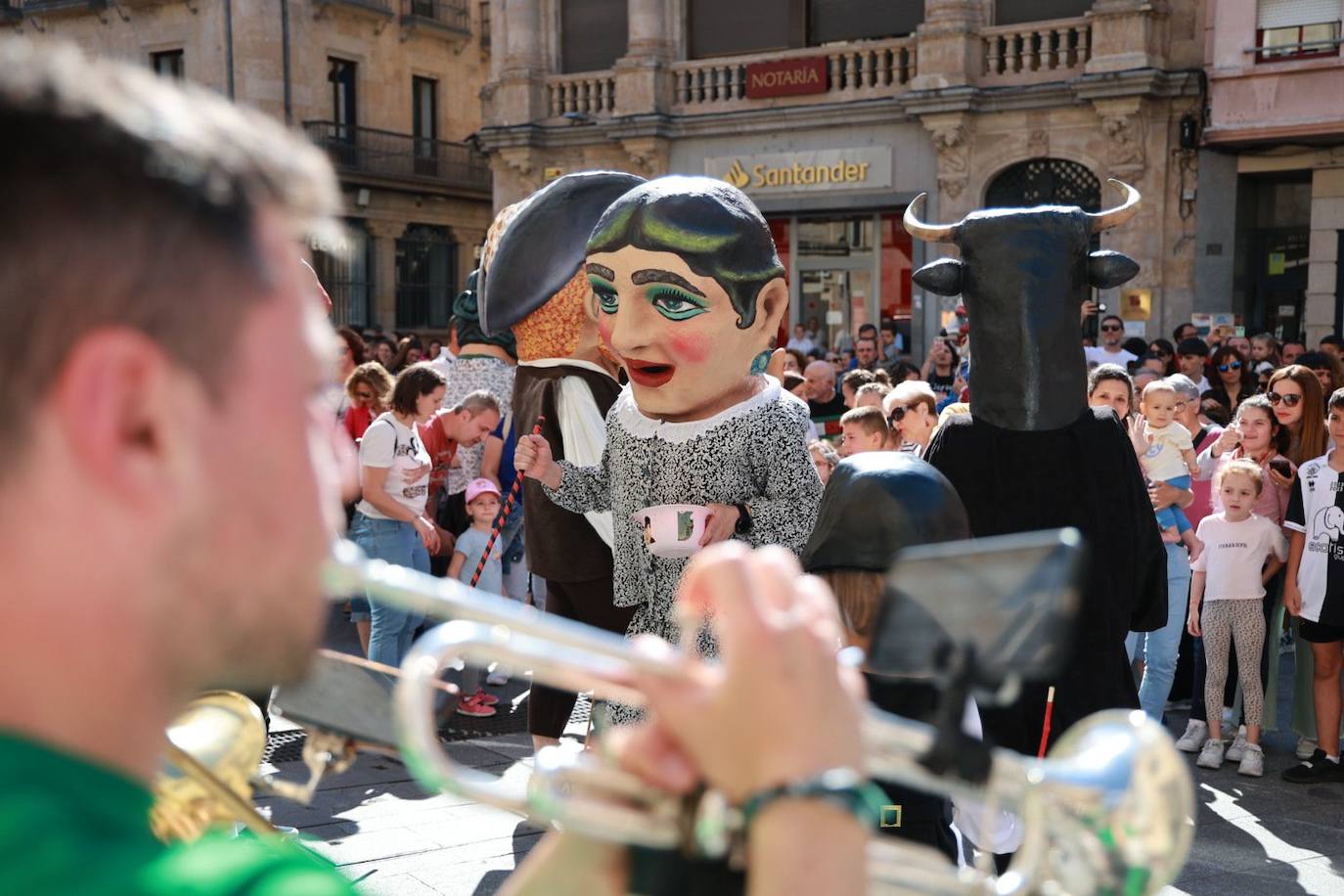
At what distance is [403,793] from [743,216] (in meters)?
2.83

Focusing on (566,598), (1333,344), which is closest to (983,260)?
(566,598)

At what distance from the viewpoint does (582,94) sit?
773 inches

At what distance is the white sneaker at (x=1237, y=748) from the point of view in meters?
6.17

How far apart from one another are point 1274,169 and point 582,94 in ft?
29.2

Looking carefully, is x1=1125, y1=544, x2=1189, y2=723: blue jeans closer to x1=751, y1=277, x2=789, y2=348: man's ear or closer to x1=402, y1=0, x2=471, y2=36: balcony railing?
x1=751, y1=277, x2=789, y2=348: man's ear

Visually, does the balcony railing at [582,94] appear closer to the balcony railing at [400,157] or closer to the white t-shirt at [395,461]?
the balcony railing at [400,157]

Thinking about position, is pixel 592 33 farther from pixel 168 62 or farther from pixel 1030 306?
pixel 1030 306

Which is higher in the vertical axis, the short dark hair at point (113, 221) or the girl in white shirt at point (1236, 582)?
the short dark hair at point (113, 221)

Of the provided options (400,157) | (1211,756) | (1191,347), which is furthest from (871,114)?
(1211,756)

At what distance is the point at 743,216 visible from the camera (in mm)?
3764

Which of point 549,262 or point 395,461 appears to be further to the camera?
point 395,461

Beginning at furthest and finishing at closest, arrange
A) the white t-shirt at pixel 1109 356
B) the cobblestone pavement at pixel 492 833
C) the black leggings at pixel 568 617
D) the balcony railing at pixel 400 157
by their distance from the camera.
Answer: the balcony railing at pixel 400 157
the white t-shirt at pixel 1109 356
the black leggings at pixel 568 617
the cobblestone pavement at pixel 492 833

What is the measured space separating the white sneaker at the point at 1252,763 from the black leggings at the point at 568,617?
9.19 ft

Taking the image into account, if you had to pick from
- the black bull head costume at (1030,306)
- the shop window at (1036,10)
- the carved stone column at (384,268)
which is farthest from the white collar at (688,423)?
the carved stone column at (384,268)
